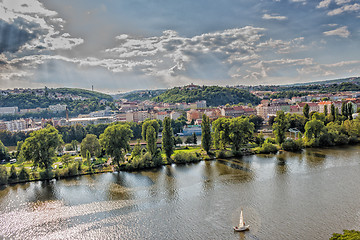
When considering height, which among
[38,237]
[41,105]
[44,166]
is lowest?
[38,237]

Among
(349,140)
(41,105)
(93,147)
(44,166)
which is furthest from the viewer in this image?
(41,105)

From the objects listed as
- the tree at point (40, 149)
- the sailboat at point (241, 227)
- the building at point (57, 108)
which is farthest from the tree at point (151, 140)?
the building at point (57, 108)

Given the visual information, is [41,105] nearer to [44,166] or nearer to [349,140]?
[44,166]

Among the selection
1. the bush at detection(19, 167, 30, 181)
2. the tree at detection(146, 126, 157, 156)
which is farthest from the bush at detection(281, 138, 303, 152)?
the bush at detection(19, 167, 30, 181)

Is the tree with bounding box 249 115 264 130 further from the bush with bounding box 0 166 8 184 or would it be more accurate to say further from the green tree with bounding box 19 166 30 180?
the bush with bounding box 0 166 8 184

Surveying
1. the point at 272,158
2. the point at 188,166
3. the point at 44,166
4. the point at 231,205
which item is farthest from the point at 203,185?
the point at 44,166

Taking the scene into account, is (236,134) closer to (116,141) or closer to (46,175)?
(116,141)
